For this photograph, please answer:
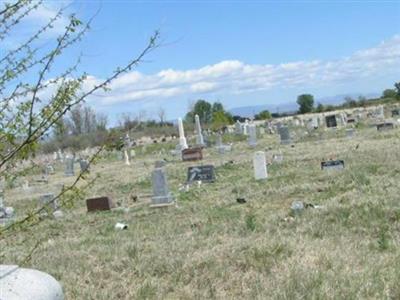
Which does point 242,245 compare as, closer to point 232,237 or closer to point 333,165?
point 232,237

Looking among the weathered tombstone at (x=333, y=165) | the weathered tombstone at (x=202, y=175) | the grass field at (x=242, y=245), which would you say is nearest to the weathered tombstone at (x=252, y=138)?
the weathered tombstone at (x=202, y=175)

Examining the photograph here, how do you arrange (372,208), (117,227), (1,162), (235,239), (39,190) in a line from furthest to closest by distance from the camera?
(39,190) → (117,227) → (372,208) → (235,239) → (1,162)

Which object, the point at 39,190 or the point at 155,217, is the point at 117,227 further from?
the point at 39,190

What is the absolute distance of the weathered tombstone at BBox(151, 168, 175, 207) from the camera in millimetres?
12086

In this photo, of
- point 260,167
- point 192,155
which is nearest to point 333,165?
point 260,167

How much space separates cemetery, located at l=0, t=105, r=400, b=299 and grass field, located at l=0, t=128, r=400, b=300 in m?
0.01

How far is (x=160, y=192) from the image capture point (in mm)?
12242

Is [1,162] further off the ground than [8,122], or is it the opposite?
[8,122]

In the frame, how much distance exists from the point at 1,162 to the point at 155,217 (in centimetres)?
743

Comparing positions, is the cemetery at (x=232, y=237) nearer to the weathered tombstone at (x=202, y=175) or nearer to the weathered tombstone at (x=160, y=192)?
the weathered tombstone at (x=160, y=192)

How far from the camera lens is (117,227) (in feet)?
31.3

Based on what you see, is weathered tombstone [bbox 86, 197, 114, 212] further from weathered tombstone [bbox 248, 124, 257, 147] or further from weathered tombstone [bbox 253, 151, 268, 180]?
weathered tombstone [bbox 248, 124, 257, 147]

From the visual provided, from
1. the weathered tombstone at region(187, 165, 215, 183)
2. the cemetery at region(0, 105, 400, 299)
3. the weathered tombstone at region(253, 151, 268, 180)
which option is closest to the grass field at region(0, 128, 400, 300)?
the cemetery at region(0, 105, 400, 299)

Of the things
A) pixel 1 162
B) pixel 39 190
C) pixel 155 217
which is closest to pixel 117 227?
pixel 155 217
